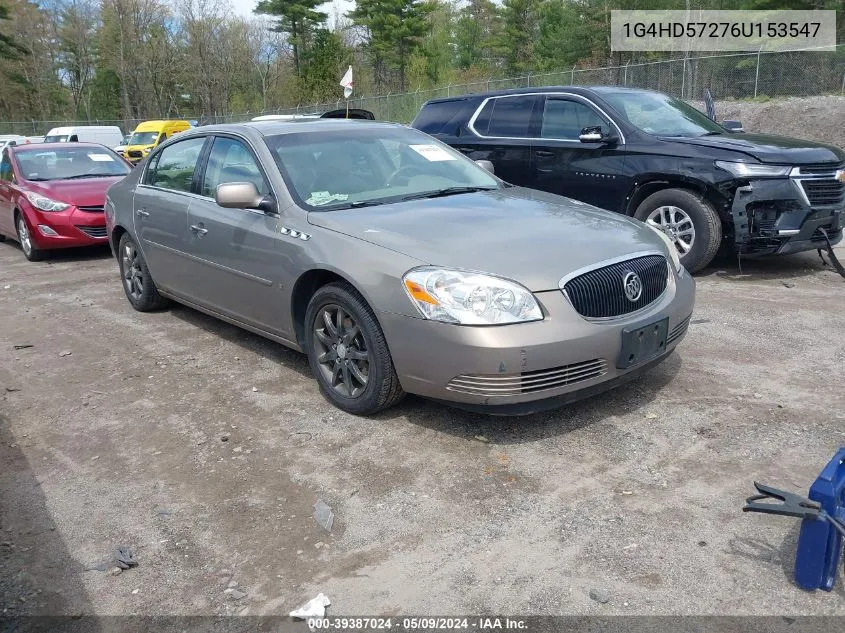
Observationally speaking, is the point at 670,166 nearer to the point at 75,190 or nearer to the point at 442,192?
Answer: the point at 442,192

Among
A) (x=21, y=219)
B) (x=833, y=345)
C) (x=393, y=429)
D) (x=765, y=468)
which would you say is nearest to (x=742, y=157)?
(x=833, y=345)

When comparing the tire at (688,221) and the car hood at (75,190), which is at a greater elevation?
the car hood at (75,190)

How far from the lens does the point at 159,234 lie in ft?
19.2

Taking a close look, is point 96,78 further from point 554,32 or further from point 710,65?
point 710,65

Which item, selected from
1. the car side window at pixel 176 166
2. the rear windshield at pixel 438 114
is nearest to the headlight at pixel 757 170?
the rear windshield at pixel 438 114

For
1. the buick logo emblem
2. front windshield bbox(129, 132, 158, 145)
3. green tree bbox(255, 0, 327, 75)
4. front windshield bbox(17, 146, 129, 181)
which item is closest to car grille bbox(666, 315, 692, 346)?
the buick logo emblem

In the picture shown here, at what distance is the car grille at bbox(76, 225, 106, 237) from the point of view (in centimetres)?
953

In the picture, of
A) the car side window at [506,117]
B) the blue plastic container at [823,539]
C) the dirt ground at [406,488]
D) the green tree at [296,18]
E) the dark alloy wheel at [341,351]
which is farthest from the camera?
the green tree at [296,18]

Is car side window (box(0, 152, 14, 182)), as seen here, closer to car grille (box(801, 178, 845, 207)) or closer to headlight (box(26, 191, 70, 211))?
headlight (box(26, 191, 70, 211))

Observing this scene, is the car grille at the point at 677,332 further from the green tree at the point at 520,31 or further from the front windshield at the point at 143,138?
the green tree at the point at 520,31

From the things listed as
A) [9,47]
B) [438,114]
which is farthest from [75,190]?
[9,47]

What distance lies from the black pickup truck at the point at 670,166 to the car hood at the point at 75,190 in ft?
16.3

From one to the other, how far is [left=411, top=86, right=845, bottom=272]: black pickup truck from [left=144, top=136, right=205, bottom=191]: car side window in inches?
144

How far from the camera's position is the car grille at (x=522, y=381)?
3.51 m
